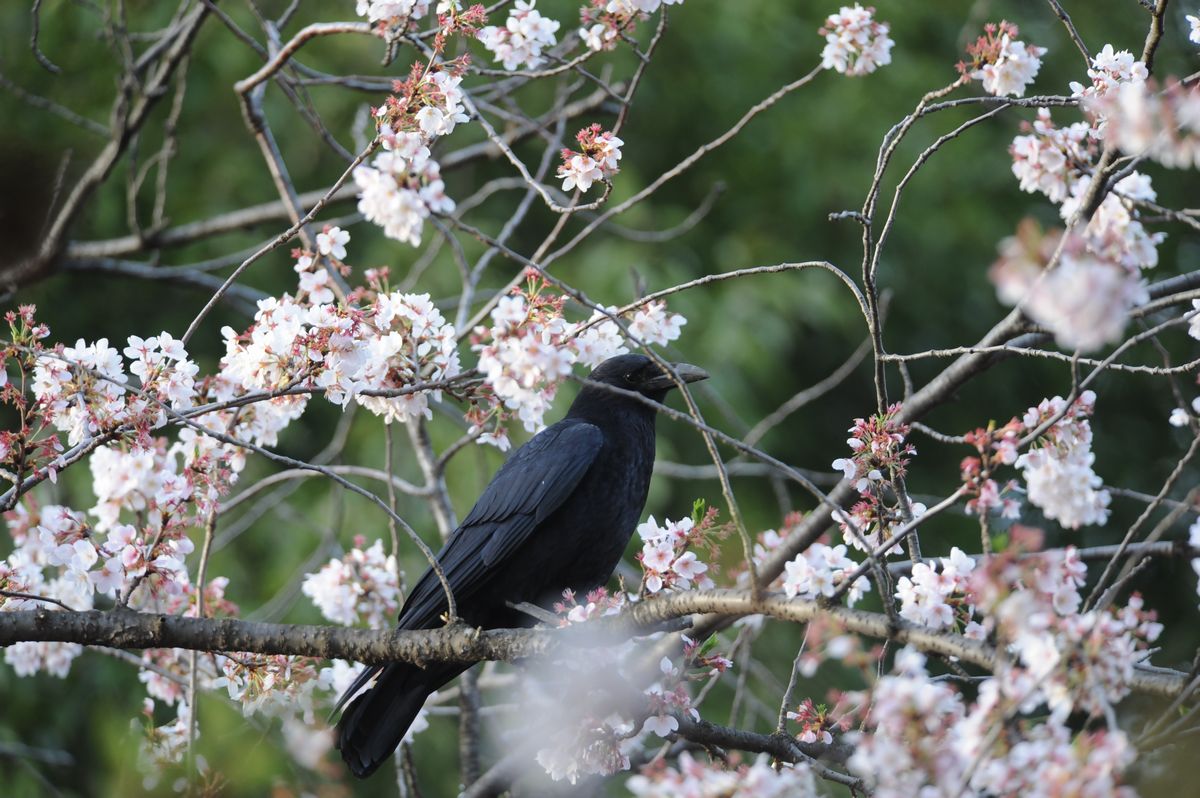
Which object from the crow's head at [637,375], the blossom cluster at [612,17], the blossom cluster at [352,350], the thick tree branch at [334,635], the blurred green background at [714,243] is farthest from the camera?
the blurred green background at [714,243]

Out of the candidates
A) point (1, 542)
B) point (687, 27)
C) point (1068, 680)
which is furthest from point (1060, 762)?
point (687, 27)

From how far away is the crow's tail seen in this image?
3521 millimetres

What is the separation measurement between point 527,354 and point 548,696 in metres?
0.98

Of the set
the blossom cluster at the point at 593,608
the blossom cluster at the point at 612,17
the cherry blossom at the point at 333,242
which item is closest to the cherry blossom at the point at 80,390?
the cherry blossom at the point at 333,242

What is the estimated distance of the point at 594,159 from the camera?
2744 mm

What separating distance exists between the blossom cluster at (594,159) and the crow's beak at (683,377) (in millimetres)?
1152

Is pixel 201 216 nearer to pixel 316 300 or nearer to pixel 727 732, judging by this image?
pixel 316 300

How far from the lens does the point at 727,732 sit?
261cm

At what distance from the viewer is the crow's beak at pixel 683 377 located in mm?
3914

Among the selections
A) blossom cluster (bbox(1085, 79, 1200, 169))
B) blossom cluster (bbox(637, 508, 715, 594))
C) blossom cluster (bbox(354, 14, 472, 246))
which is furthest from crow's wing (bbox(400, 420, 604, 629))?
blossom cluster (bbox(1085, 79, 1200, 169))

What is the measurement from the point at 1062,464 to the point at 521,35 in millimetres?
1793

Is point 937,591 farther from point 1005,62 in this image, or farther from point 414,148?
point 1005,62

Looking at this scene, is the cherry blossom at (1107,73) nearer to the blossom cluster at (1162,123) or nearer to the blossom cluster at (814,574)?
the blossom cluster at (1162,123)

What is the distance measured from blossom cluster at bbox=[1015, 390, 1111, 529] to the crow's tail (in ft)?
5.44
